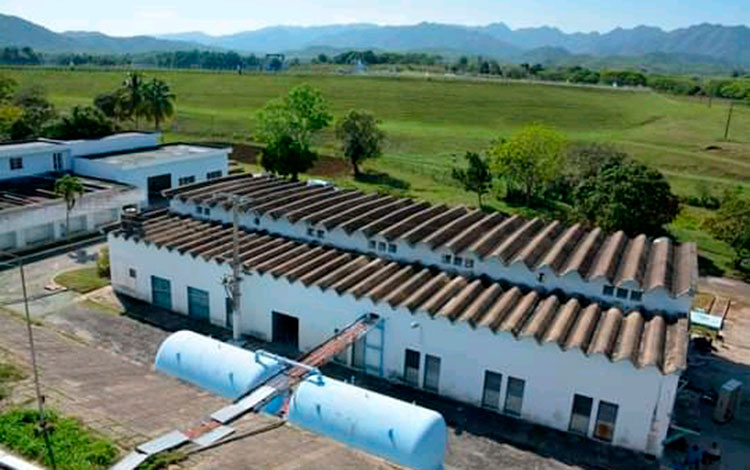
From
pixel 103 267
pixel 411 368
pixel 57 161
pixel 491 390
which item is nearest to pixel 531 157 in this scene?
pixel 411 368

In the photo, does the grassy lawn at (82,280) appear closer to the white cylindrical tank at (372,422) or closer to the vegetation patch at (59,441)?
the vegetation patch at (59,441)

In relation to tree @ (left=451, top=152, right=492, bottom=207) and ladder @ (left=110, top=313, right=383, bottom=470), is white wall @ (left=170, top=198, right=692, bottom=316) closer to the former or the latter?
ladder @ (left=110, top=313, right=383, bottom=470)

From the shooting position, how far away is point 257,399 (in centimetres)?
2272

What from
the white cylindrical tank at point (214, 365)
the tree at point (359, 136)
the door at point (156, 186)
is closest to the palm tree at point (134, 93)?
the tree at point (359, 136)

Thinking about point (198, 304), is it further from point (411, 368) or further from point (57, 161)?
point (57, 161)

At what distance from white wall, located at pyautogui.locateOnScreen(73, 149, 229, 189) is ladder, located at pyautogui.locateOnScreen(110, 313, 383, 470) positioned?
106ft

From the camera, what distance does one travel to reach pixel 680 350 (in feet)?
84.1

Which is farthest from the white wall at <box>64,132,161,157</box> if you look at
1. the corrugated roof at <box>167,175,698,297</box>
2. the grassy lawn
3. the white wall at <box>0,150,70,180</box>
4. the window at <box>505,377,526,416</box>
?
the window at <box>505,377,526,416</box>

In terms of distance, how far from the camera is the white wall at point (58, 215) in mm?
44844

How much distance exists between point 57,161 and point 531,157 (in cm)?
4704

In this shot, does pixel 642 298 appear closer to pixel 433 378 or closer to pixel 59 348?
pixel 433 378

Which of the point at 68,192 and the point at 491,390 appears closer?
the point at 491,390

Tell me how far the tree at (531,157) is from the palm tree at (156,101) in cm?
→ 4512

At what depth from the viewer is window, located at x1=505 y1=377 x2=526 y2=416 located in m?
27.7
